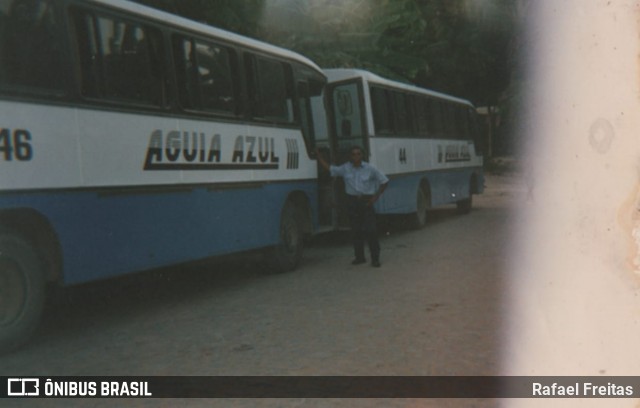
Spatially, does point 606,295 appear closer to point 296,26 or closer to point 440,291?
point 440,291

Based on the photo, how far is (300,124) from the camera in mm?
11141

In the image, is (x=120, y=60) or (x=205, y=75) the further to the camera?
(x=205, y=75)

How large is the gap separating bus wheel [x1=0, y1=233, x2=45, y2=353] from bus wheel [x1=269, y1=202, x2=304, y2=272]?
15.0 ft

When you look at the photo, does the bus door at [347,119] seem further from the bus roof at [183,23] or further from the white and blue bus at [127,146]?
the white and blue bus at [127,146]

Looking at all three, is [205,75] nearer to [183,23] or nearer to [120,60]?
[183,23]

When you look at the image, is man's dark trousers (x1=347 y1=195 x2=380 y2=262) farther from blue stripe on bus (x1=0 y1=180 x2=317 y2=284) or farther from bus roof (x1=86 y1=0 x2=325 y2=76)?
bus roof (x1=86 y1=0 x2=325 y2=76)

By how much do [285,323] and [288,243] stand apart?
3.78m

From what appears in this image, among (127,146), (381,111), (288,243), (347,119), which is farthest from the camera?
(381,111)

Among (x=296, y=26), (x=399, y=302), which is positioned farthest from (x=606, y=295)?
(x=296, y=26)

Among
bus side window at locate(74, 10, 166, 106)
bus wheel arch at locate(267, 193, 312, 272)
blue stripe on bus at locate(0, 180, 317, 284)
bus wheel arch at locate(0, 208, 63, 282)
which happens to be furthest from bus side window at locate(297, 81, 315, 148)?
bus wheel arch at locate(0, 208, 63, 282)

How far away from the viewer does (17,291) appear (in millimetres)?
6234

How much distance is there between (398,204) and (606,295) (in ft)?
43.2

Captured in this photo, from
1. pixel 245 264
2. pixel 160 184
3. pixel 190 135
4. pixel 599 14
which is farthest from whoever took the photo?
pixel 245 264

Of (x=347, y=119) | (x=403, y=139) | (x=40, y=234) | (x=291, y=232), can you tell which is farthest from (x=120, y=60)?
(x=403, y=139)
